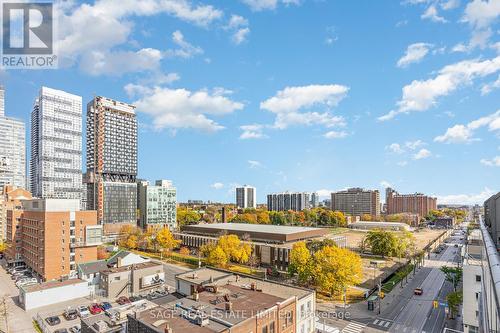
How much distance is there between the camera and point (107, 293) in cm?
5966

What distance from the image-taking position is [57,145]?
5630 inches

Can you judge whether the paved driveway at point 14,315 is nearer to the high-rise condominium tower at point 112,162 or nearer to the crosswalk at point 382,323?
the crosswalk at point 382,323

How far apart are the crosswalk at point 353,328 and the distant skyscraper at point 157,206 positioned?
127 meters

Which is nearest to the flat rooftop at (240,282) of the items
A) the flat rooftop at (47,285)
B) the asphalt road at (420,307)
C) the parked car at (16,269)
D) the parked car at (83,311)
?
the asphalt road at (420,307)

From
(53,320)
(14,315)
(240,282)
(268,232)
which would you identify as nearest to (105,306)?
(53,320)

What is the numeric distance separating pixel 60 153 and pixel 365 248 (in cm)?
14549

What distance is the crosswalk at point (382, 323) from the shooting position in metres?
46.9

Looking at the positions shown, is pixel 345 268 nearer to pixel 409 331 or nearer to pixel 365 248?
pixel 409 331

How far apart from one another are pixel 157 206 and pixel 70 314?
11282 centimetres

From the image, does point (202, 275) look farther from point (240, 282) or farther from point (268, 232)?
point (268, 232)

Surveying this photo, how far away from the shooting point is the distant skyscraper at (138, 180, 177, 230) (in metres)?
159

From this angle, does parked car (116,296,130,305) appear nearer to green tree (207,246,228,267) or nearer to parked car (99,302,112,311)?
parked car (99,302,112,311)

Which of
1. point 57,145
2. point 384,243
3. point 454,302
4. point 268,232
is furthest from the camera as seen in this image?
point 57,145

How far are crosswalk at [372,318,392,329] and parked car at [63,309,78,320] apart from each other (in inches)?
1966
